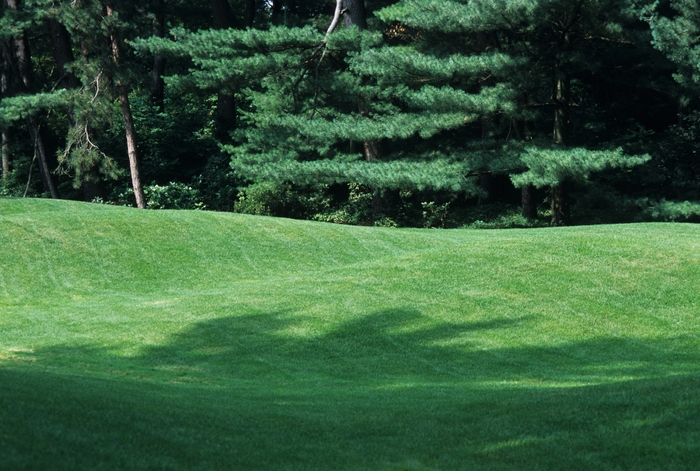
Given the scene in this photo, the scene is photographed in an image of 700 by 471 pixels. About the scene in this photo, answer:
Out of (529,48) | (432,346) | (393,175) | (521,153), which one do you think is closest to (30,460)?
(432,346)

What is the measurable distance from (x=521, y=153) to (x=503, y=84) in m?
2.23

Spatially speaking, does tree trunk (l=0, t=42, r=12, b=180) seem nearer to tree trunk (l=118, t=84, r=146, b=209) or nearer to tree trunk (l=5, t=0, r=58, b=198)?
tree trunk (l=5, t=0, r=58, b=198)

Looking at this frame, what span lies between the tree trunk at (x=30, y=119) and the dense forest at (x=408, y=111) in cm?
13

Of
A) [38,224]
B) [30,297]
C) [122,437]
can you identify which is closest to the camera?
[122,437]

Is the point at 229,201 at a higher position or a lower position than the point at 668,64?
lower

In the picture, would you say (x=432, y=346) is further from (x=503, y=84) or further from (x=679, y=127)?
(x=679, y=127)

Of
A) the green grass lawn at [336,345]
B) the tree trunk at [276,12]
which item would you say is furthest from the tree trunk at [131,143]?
the tree trunk at [276,12]

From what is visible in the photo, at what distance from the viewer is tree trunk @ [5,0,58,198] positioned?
32656 mm

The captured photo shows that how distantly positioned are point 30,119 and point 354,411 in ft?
94.3

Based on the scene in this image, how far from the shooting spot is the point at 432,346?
465 inches

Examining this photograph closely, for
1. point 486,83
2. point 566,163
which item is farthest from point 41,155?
point 566,163

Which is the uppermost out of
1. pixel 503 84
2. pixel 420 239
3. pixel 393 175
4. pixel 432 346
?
pixel 503 84

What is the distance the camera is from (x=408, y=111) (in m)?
29.6

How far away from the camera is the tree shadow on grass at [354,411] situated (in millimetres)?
5664
